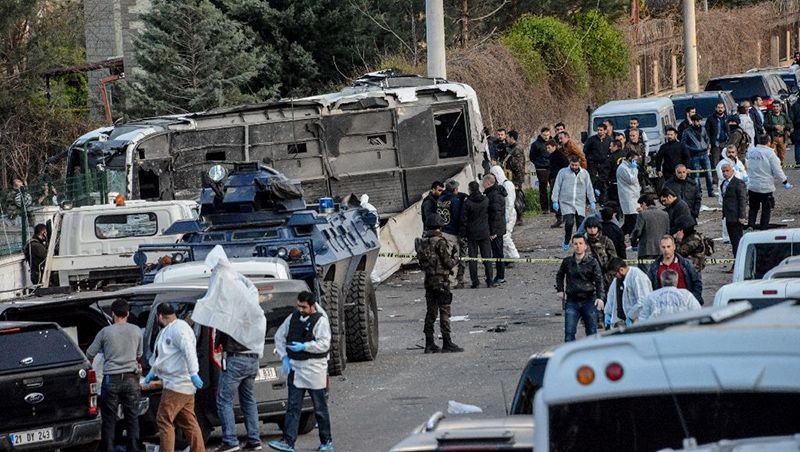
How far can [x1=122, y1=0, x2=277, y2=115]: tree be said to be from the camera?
3844 cm

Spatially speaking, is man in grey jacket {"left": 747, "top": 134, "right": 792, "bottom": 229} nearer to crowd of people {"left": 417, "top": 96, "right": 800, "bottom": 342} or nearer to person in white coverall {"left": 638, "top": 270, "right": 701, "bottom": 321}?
crowd of people {"left": 417, "top": 96, "right": 800, "bottom": 342}

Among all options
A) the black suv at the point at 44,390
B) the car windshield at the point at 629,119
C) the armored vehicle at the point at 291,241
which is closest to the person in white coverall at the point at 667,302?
the armored vehicle at the point at 291,241

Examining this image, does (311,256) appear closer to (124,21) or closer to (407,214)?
(407,214)

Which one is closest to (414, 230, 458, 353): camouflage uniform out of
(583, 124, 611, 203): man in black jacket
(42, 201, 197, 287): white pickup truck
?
(42, 201, 197, 287): white pickup truck

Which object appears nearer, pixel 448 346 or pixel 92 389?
pixel 92 389

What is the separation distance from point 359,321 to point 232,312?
195 inches

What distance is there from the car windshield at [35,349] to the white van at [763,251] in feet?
21.7

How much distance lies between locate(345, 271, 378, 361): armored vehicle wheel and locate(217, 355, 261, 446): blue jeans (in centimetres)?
477

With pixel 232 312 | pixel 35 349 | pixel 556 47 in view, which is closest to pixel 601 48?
pixel 556 47

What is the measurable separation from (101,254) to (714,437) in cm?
1628

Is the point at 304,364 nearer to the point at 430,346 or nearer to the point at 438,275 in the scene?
the point at 438,275

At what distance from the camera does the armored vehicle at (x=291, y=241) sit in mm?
17125

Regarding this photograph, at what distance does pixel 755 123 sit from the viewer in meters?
34.1

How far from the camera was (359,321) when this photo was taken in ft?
60.3
